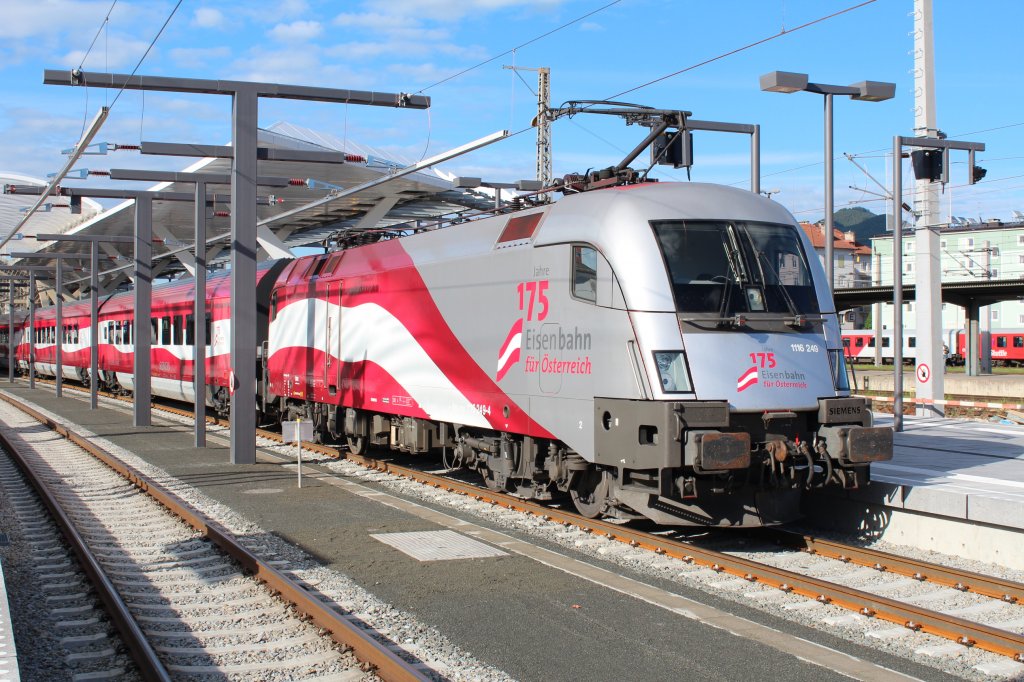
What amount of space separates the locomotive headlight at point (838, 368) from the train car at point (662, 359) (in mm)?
22

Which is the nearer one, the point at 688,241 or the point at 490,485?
the point at 688,241

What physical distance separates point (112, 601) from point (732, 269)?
628 centimetres

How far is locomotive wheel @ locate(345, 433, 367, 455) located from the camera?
17422 millimetres

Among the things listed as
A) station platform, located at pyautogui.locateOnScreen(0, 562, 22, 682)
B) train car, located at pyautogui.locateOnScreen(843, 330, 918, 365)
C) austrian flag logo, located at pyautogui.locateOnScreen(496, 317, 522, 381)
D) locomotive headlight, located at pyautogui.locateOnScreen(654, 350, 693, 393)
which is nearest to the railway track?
locomotive headlight, located at pyautogui.locateOnScreen(654, 350, 693, 393)

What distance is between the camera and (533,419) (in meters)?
11.1

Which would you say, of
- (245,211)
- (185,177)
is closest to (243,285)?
(245,211)

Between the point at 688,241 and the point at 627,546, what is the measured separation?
310 cm

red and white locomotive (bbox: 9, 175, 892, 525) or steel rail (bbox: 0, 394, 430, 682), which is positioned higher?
red and white locomotive (bbox: 9, 175, 892, 525)

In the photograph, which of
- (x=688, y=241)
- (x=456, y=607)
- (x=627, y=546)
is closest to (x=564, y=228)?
(x=688, y=241)

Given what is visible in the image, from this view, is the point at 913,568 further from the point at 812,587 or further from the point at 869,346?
the point at 869,346

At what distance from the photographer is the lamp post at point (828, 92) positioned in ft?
49.5

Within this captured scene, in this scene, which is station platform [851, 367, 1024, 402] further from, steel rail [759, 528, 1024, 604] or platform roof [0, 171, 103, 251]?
platform roof [0, 171, 103, 251]

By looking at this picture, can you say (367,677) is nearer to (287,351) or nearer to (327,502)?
(327,502)

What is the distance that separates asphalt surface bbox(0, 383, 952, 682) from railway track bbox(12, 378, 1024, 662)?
0.68 metres
